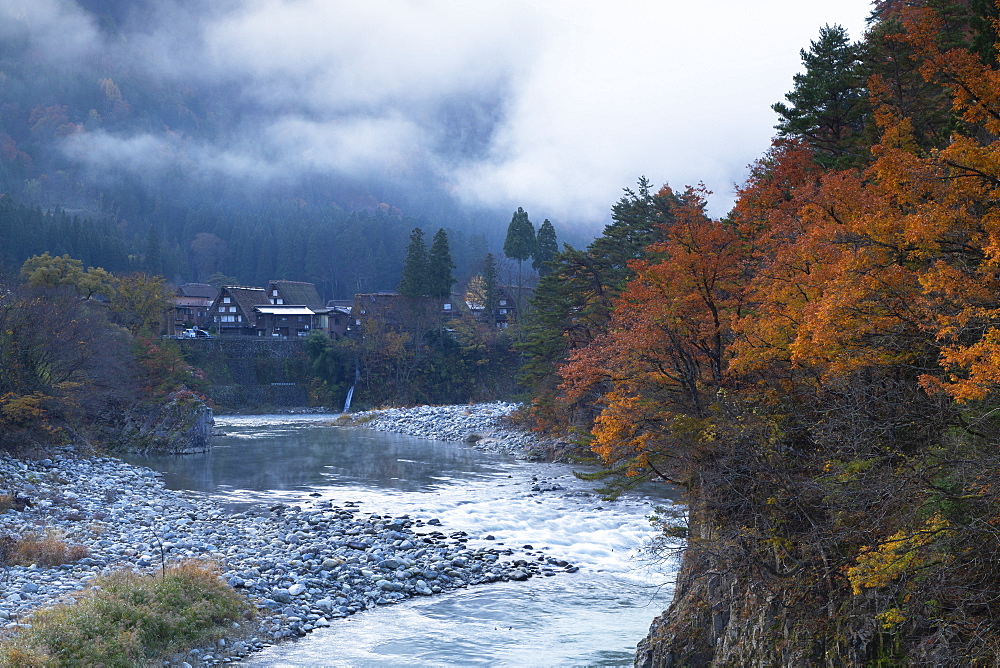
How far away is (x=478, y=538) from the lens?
19.4m

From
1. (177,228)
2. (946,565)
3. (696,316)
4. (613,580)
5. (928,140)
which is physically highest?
(177,228)

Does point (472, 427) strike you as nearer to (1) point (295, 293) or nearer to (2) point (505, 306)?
(2) point (505, 306)

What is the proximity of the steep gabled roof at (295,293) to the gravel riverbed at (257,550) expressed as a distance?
54900 mm

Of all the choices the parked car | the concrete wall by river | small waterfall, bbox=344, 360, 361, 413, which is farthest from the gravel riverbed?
the parked car

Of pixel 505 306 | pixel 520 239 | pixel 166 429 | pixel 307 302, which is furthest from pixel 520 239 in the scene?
pixel 166 429

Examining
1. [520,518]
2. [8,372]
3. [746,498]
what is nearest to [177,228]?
[8,372]

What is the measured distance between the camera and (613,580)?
16078mm

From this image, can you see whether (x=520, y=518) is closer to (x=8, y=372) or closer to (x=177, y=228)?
(x=8, y=372)

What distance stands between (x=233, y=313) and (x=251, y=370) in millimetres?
12547

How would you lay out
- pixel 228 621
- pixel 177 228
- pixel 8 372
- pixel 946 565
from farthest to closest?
pixel 177 228 < pixel 8 372 < pixel 228 621 < pixel 946 565

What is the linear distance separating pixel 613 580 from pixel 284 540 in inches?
330

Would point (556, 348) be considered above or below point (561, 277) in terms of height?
below

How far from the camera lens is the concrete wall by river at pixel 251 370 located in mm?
64750

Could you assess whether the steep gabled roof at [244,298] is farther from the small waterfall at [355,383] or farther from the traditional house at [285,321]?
the small waterfall at [355,383]
